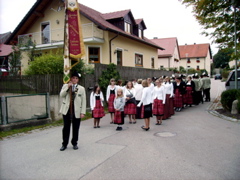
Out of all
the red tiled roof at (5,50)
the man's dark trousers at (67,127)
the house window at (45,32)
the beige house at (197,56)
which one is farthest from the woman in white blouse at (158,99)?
the beige house at (197,56)

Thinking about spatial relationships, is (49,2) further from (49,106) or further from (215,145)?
(215,145)

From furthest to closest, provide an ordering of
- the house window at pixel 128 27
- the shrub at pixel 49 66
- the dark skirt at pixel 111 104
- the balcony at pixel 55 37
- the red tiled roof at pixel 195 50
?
the red tiled roof at pixel 195 50 → the house window at pixel 128 27 → the balcony at pixel 55 37 → the shrub at pixel 49 66 → the dark skirt at pixel 111 104

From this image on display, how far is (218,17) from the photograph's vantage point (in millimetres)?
12430

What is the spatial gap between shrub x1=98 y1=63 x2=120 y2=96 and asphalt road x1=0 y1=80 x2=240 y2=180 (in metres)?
5.18

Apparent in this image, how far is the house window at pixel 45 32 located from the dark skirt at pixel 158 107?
1577cm

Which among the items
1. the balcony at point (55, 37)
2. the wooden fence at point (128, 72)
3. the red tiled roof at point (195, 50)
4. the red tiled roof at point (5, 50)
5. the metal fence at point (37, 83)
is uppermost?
the red tiled roof at point (195, 50)

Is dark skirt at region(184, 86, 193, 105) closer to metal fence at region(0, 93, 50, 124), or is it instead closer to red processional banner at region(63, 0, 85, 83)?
metal fence at region(0, 93, 50, 124)

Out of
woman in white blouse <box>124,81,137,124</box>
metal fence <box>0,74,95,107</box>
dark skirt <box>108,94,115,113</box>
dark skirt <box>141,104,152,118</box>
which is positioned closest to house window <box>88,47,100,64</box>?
metal fence <box>0,74,95,107</box>

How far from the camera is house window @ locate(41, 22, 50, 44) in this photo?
2160 cm

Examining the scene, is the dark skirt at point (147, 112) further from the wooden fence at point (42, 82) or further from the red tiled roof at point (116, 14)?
the red tiled roof at point (116, 14)

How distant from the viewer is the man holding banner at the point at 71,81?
18.7 ft

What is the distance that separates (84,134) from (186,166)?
3.91 meters

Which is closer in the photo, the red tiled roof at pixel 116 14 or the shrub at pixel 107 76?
the shrub at pixel 107 76

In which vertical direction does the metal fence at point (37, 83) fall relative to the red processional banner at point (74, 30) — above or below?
below
